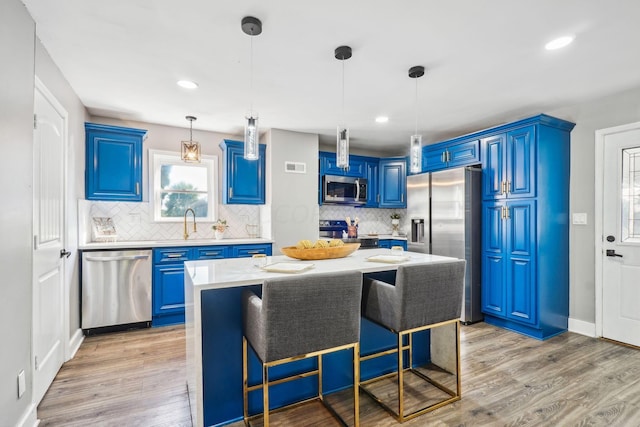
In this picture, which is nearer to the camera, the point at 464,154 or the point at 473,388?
the point at 473,388

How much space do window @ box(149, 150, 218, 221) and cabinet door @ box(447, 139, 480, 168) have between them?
3.22 metres

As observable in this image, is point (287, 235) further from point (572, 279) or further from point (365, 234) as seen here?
point (572, 279)

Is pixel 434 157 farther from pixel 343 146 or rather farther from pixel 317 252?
pixel 317 252

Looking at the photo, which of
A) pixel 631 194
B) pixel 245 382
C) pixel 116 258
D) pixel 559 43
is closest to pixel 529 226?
pixel 631 194

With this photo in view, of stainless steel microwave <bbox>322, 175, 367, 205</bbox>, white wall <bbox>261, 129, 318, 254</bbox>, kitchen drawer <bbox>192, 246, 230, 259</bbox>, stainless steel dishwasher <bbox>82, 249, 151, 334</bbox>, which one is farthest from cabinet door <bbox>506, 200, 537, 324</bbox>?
stainless steel dishwasher <bbox>82, 249, 151, 334</bbox>

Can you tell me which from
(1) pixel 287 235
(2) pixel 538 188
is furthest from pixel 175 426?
(2) pixel 538 188

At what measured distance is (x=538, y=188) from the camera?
3.14 metres

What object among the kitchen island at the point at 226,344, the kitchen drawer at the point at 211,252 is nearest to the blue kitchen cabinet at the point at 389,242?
the kitchen drawer at the point at 211,252

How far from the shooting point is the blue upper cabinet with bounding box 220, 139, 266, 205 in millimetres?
4156

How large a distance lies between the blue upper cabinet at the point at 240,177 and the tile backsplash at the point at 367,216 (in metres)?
1.24

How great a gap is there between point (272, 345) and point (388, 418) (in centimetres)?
97

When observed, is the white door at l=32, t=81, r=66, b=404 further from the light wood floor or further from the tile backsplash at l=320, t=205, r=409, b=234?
the tile backsplash at l=320, t=205, r=409, b=234

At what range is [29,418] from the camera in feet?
5.76

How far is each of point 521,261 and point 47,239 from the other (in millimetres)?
4258
